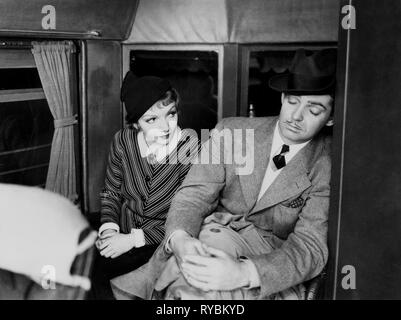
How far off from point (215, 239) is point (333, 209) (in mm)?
422

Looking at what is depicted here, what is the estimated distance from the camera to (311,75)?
6.09 feet

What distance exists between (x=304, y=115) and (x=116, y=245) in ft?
3.14

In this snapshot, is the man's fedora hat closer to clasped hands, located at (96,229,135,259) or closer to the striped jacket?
the striped jacket

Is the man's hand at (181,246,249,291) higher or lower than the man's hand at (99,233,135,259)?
higher

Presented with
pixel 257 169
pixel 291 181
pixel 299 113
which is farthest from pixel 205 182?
pixel 299 113

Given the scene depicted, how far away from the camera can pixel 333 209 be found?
1.82 meters

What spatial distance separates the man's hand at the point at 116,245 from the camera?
89.0 inches

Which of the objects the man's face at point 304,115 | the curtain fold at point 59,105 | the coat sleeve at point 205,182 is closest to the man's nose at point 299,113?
the man's face at point 304,115

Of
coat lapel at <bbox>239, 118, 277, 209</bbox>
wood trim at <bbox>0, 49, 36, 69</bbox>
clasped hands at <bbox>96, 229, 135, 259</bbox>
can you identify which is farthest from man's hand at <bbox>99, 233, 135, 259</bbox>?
wood trim at <bbox>0, 49, 36, 69</bbox>

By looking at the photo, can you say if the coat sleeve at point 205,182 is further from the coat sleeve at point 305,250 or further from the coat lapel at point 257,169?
the coat sleeve at point 305,250

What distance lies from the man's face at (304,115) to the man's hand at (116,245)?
32.9 inches

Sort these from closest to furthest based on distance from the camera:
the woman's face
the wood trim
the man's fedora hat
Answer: the man's fedora hat
the woman's face
the wood trim

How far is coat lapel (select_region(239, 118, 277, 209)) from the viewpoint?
6.57 ft

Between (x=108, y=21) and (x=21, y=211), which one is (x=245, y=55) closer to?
(x=108, y=21)
